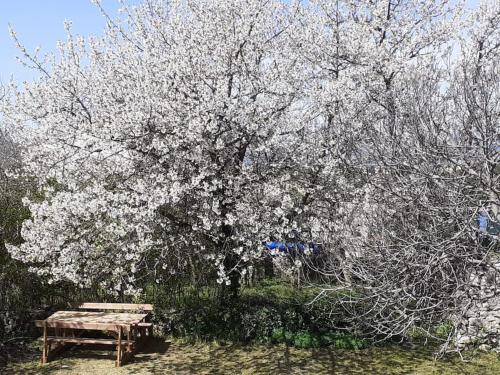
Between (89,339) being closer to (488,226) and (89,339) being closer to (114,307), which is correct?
(114,307)

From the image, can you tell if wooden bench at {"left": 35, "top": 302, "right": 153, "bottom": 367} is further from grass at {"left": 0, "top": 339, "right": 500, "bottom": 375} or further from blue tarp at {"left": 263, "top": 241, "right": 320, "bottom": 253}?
blue tarp at {"left": 263, "top": 241, "right": 320, "bottom": 253}

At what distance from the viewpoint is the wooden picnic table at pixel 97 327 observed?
690 centimetres

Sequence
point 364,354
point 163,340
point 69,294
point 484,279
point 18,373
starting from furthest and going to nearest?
point 69,294 < point 163,340 < point 364,354 < point 18,373 < point 484,279

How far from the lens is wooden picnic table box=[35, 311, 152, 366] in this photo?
6.90 meters

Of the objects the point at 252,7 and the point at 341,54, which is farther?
the point at 341,54

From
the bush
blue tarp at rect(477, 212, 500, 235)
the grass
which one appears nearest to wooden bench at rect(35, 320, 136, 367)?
the grass

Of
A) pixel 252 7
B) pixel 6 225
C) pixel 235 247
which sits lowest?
pixel 235 247

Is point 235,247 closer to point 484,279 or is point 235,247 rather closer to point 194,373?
point 194,373

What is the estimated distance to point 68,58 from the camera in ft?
25.5

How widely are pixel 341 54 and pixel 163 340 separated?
19.7 feet

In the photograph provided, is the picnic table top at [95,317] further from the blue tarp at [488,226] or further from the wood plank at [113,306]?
the blue tarp at [488,226]

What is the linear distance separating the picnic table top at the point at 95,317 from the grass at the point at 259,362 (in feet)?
1.76

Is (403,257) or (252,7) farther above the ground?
(252,7)

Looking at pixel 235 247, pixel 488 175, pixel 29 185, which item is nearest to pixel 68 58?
pixel 29 185
